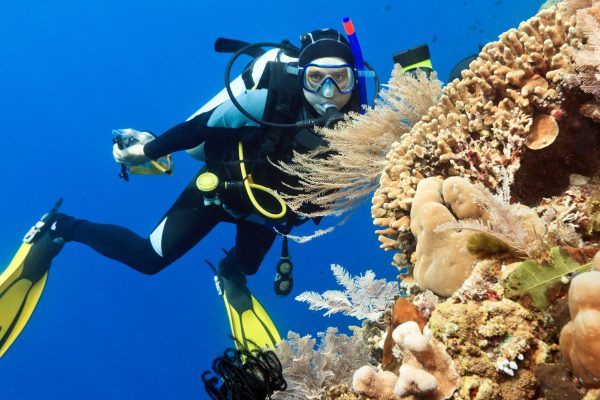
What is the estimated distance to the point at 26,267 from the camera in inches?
279

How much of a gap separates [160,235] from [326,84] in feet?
12.3

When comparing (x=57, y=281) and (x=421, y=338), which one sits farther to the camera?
(x=57, y=281)

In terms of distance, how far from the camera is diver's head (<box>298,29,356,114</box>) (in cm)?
486

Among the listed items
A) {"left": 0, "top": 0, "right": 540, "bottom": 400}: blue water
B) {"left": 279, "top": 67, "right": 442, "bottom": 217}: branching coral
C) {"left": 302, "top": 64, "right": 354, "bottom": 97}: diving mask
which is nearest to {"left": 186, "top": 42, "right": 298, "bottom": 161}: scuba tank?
{"left": 302, "top": 64, "right": 354, "bottom": 97}: diving mask

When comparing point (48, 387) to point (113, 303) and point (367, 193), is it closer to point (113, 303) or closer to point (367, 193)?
point (113, 303)

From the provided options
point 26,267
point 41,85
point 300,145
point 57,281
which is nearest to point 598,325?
point 300,145

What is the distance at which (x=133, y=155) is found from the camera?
231 inches

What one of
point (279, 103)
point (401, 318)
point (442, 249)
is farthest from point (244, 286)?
point (442, 249)

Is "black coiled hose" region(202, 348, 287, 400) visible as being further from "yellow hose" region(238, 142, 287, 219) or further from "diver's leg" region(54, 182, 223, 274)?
"diver's leg" region(54, 182, 223, 274)

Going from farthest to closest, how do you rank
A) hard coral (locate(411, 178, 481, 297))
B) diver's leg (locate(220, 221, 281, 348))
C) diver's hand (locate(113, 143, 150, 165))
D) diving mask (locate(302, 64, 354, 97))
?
diver's leg (locate(220, 221, 281, 348)) < diver's hand (locate(113, 143, 150, 165)) < diving mask (locate(302, 64, 354, 97)) < hard coral (locate(411, 178, 481, 297))

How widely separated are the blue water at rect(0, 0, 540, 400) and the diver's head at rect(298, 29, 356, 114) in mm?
40353

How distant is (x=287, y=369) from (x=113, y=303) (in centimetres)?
6205

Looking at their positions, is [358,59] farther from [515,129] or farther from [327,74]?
[515,129]

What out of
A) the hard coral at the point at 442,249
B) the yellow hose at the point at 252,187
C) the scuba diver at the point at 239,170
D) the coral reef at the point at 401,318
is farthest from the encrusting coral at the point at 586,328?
the yellow hose at the point at 252,187
